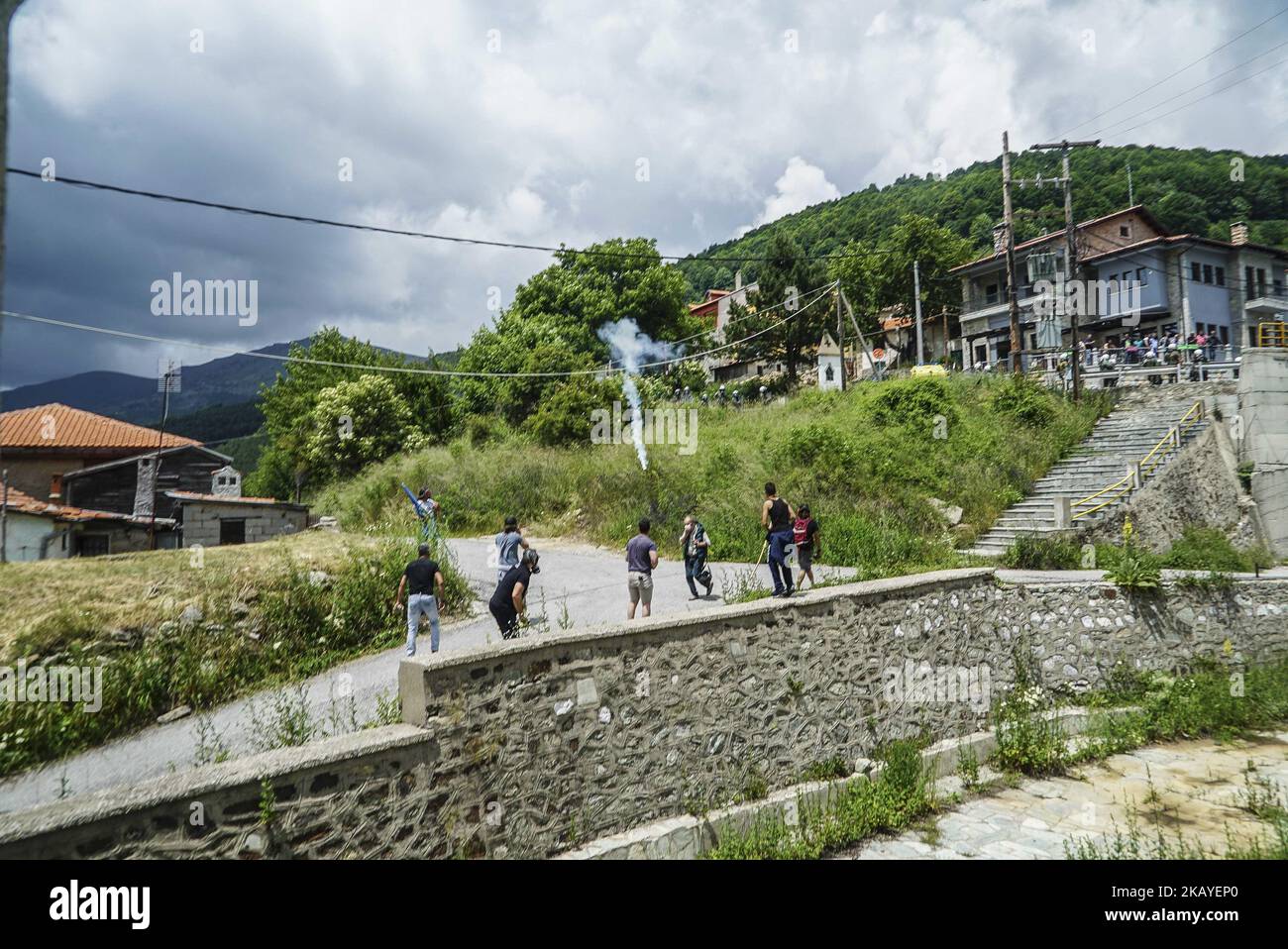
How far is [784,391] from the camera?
40.9 metres

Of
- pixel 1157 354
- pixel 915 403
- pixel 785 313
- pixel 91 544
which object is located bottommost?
pixel 91 544

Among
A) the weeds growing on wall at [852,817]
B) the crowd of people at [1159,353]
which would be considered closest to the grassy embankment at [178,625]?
the weeds growing on wall at [852,817]

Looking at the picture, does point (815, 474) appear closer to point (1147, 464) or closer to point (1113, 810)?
point (1147, 464)

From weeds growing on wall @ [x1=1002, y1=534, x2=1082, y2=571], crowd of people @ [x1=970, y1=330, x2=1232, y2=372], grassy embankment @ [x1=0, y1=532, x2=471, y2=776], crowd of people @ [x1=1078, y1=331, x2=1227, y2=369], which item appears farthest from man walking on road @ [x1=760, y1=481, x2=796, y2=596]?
crowd of people @ [x1=1078, y1=331, x2=1227, y2=369]

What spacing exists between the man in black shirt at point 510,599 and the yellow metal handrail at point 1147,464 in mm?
14128

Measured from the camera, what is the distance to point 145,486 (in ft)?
99.0

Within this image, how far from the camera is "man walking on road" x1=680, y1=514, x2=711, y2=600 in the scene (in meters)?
12.7

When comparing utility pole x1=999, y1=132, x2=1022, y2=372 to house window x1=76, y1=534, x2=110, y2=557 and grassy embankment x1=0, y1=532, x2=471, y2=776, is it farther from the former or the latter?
house window x1=76, y1=534, x2=110, y2=557

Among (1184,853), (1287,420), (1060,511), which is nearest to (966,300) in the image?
(1287,420)

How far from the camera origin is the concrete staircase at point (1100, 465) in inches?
677

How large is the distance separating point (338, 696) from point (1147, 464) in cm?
2046

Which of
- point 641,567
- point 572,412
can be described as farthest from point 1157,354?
point 641,567

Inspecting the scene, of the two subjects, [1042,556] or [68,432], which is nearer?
[1042,556]

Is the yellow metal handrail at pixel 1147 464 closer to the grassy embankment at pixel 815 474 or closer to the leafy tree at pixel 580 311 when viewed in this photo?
the grassy embankment at pixel 815 474
